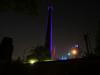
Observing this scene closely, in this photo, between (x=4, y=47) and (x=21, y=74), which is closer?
(x=4, y=47)

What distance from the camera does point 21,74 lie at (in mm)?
9086

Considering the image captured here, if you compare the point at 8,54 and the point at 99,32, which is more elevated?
the point at 99,32

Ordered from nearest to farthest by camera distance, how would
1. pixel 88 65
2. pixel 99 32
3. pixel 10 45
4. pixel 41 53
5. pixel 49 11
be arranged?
pixel 10 45 → pixel 88 65 → pixel 99 32 → pixel 41 53 → pixel 49 11

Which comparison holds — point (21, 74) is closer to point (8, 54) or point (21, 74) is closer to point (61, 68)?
point (8, 54)

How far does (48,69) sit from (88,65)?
124 inches

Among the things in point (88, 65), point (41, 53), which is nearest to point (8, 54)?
point (88, 65)

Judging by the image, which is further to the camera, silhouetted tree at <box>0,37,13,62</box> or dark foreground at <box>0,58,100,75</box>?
dark foreground at <box>0,58,100,75</box>

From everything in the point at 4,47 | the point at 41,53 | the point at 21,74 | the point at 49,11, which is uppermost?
the point at 49,11

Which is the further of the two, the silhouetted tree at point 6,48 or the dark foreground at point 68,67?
Answer: the dark foreground at point 68,67

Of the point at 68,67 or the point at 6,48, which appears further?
the point at 68,67

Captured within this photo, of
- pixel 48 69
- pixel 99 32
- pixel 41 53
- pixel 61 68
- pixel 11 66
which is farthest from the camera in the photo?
pixel 41 53

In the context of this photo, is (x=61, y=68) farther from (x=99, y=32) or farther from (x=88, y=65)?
(x=99, y=32)

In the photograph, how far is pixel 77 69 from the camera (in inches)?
478

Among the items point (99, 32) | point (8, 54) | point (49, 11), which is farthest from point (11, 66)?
point (49, 11)
